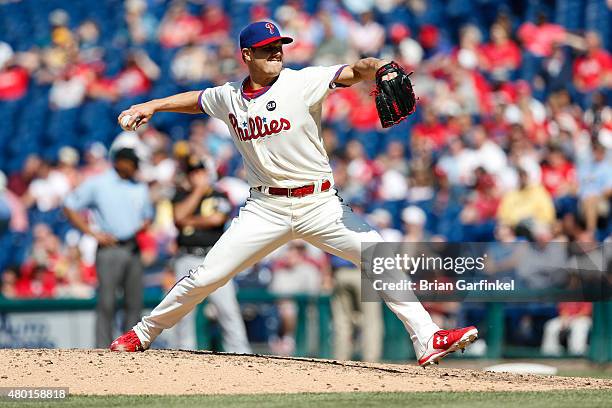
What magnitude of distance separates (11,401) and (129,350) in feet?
4.20

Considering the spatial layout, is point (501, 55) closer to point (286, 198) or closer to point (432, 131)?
point (432, 131)

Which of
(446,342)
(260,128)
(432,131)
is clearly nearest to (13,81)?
(432,131)

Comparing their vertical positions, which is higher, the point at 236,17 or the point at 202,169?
the point at 236,17

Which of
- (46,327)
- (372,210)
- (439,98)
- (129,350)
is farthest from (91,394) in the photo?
(439,98)

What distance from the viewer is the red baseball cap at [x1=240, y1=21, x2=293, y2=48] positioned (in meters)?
6.74

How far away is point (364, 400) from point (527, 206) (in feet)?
19.0

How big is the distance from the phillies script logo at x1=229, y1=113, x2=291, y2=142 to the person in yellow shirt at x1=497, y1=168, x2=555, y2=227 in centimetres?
498

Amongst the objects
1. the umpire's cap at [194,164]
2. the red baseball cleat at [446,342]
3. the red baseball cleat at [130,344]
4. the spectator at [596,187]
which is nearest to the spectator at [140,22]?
the umpire's cap at [194,164]

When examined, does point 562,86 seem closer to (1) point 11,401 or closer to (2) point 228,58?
(2) point 228,58

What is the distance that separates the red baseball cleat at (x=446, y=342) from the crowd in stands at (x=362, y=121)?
3.97 meters

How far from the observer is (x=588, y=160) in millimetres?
Result: 11570

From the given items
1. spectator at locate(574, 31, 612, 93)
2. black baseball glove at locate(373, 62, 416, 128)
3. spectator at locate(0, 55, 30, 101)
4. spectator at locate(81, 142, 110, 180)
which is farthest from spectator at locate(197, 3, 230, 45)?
black baseball glove at locate(373, 62, 416, 128)

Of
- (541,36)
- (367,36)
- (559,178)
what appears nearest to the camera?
(559,178)

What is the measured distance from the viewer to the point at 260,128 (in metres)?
6.74
